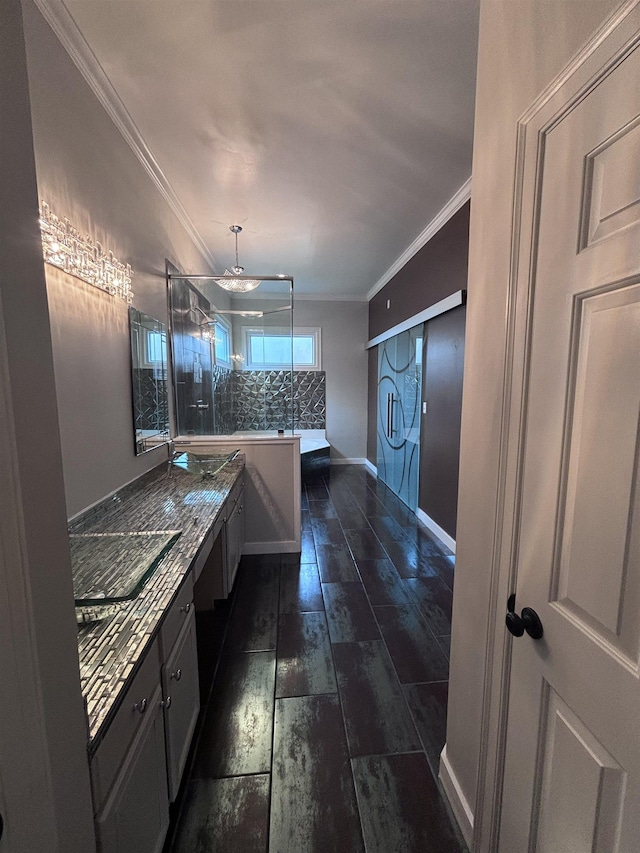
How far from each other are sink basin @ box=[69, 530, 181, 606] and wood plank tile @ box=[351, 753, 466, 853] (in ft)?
3.69

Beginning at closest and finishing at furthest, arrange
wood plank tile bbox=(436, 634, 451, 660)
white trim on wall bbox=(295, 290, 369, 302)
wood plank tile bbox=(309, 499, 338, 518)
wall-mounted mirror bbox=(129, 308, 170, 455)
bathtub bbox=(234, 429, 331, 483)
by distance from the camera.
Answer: wood plank tile bbox=(436, 634, 451, 660), wall-mounted mirror bbox=(129, 308, 170, 455), wood plank tile bbox=(309, 499, 338, 518), bathtub bbox=(234, 429, 331, 483), white trim on wall bbox=(295, 290, 369, 302)

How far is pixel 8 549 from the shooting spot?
17.8 inches

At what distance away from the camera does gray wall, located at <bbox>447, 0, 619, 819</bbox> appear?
2.72 ft

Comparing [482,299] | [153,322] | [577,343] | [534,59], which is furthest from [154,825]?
[153,322]

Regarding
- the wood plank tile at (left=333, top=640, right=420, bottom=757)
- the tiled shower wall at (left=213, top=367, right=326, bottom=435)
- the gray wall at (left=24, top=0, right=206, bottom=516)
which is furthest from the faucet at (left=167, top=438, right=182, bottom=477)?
the wood plank tile at (left=333, top=640, right=420, bottom=757)

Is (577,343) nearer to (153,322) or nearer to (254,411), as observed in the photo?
(153,322)

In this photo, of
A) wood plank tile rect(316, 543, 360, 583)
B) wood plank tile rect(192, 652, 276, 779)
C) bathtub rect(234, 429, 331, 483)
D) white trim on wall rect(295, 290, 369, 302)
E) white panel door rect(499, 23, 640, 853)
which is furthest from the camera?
white trim on wall rect(295, 290, 369, 302)

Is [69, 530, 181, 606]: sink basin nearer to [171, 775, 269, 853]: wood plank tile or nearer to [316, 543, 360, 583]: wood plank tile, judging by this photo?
[171, 775, 269, 853]: wood plank tile

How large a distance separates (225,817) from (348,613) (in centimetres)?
123

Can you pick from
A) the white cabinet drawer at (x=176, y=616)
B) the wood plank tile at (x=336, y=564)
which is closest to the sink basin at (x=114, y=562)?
the white cabinet drawer at (x=176, y=616)

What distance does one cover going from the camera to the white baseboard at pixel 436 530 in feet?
10.6

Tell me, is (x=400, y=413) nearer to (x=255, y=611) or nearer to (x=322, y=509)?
(x=322, y=509)

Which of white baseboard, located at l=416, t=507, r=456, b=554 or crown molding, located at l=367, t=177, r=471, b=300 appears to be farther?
white baseboard, located at l=416, t=507, r=456, b=554

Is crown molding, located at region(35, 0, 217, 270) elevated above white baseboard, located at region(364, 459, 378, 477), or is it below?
above
